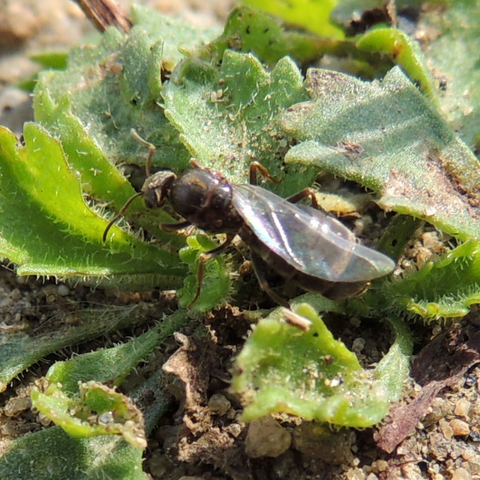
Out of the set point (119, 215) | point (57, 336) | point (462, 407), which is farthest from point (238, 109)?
point (462, 407)

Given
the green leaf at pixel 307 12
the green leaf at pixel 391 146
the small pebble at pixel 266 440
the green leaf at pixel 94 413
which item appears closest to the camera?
the green leaf at pixel 94 413

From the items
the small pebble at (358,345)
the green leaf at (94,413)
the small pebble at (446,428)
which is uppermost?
the green leaf at (94,413)

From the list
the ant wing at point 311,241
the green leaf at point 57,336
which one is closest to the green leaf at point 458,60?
the ant wing at point 311,241

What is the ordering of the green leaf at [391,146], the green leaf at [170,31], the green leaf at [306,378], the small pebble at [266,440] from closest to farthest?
the green leaf at [306,378] → the small pebble at [266,440] → the green leaf at [391,146] → the green leaf at [170,31]

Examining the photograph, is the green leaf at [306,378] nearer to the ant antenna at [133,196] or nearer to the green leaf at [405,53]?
the ant antenna at [133,196]

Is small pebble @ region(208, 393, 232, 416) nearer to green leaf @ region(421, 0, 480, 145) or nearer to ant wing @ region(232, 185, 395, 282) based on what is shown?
ant wing @ region(232, 185, 395, 282)

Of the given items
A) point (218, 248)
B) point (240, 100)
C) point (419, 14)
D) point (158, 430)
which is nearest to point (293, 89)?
point (240, 100)

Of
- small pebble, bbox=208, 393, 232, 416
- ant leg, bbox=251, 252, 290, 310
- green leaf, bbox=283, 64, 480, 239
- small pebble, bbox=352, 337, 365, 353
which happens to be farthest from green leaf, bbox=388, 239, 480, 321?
small pebble, bbox=208, 393, 232, 416
